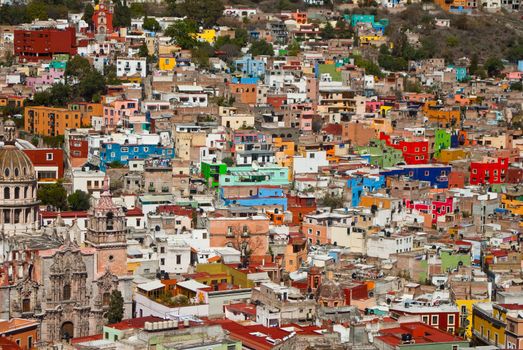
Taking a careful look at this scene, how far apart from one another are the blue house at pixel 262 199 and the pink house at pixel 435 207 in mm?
4371

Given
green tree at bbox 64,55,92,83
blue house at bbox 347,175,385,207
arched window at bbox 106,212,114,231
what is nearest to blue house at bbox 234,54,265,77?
green tree at bbox 64,55,92,83

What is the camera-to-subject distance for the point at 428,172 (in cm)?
6069

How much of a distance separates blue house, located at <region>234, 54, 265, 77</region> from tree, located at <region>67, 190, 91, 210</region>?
25.2m

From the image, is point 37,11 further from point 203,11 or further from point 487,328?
point 487,328

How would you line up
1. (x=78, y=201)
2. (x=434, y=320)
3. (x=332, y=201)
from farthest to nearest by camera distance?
(x=332, y=201) < (x=78, y=201) < (x=434, y=320)

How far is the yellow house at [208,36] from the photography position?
8469cm

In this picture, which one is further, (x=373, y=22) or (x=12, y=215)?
(x=373, y=22)

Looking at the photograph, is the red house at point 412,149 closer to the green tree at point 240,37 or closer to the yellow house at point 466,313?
the green tree at point 240,37

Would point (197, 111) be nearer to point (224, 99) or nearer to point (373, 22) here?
point (224, 99)

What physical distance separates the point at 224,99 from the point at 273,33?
19.2m

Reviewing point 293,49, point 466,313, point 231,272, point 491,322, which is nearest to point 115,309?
point 231,272

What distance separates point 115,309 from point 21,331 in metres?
3.06

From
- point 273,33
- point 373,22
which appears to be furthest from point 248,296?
point 373,22

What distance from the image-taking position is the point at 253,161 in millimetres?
58438
